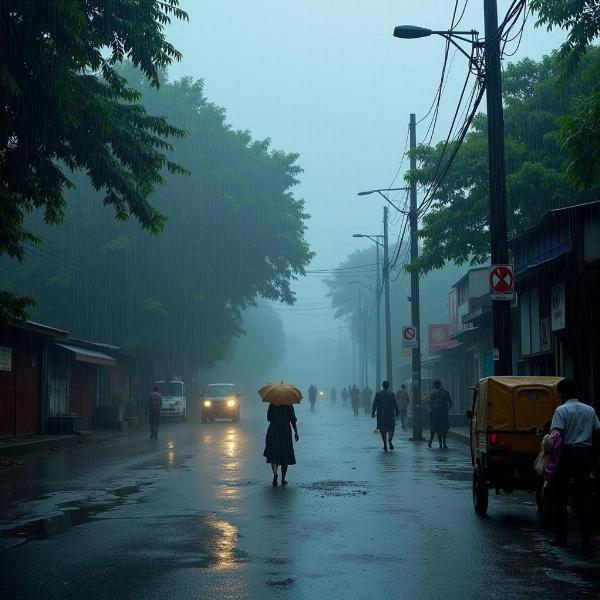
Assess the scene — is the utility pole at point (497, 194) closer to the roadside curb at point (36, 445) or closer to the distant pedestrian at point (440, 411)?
the distant pedestrian at point (440, 411)

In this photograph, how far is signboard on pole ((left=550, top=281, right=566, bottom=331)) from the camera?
20.0 metres

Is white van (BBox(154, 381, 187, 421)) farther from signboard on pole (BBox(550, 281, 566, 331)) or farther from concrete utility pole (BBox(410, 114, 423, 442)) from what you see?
signboard on pole (BBox(550, 281, 566, 331))

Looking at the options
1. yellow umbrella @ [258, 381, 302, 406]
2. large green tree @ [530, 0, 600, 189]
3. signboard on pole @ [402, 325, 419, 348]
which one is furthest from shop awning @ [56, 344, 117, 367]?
large green tree @ [530, 0, 600, 189]

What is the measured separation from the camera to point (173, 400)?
49125mm

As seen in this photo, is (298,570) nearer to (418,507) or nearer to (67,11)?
(418,507)

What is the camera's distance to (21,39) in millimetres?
16797

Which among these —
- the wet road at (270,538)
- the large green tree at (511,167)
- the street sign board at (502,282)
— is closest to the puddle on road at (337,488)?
the wet road at (270,538)

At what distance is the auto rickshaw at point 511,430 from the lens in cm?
1222

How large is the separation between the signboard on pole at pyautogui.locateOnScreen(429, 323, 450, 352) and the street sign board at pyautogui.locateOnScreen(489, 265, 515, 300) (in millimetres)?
33769

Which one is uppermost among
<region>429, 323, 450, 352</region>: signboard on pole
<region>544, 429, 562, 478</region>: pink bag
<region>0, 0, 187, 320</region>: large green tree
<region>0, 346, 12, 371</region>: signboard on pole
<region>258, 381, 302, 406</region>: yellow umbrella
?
<region>0, 0, 187, 320</region>: large green tree

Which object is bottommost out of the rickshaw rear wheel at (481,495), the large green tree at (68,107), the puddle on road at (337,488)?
the puddle on road at (337,488)

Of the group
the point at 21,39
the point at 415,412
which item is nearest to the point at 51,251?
the point at 415,412

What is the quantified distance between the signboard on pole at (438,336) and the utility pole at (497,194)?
33495 millimetres

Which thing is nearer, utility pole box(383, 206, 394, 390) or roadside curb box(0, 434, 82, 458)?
roadside curb box(0, 434, 82, 458)
